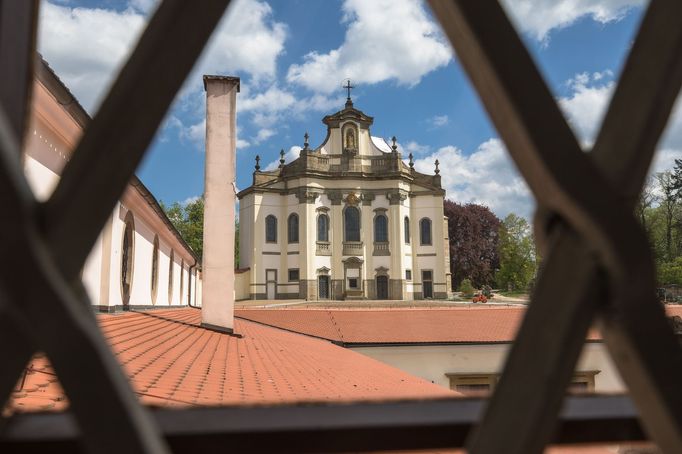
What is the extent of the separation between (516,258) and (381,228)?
15.5 metres

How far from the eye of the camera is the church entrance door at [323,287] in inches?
1612

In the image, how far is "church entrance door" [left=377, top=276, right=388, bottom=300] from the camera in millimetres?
41250

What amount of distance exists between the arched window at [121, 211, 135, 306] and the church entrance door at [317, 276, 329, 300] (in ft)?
98.7

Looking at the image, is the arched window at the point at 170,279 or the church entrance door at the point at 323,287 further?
the church entrance door at the point at 323,287

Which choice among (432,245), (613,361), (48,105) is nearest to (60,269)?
(613,361)

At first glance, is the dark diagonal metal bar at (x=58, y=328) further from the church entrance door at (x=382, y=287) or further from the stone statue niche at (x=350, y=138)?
the stone statue niche at (x=350, y=138)

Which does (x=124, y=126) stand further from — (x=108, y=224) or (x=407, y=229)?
(x=407, y=229)

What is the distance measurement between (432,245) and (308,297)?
11.2 metres

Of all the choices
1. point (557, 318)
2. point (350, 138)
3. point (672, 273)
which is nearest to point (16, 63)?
point (557, 318)

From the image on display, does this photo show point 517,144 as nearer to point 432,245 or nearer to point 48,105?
point 48,105

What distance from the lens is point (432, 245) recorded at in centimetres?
4256

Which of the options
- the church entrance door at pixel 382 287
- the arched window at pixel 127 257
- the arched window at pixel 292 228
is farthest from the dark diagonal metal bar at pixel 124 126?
the arched window at pixel 292 228

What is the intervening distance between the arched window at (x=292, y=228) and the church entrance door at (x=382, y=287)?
7.63m

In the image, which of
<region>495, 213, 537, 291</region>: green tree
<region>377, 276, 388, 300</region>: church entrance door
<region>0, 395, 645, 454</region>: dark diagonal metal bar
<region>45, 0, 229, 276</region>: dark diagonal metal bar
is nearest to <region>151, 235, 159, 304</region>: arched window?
<region>0, 395, 645, 454</region>: dark diagonal metal bar
